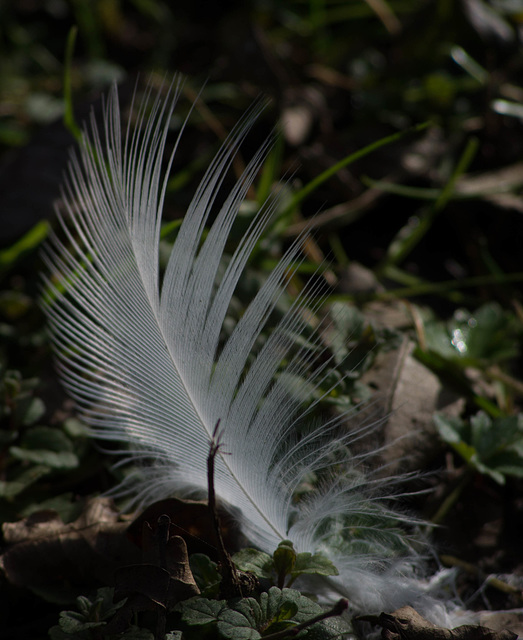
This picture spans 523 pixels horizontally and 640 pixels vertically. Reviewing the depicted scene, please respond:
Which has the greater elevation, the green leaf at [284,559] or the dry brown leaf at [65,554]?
the dry brown leaf at [65,554]

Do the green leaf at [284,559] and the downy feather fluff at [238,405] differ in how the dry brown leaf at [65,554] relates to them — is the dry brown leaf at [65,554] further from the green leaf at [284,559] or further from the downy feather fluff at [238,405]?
the green leaf at [284,559]

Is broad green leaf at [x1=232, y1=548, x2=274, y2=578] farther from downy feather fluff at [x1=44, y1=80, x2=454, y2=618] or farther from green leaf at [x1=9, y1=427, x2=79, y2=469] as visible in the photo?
green leaf at [x1=9, y1=427, x2=79, y2=469]

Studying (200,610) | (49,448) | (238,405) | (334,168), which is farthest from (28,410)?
(334,168)

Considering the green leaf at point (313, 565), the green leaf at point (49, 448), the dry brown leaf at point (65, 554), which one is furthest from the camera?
the green leaf at point (49, 448)

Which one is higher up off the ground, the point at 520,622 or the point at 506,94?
the point at 506,94

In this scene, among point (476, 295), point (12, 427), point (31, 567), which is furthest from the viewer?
point (476, 295)

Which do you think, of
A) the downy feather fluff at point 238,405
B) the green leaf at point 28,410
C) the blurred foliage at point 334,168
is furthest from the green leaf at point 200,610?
Result: the green leaf at point 28,410

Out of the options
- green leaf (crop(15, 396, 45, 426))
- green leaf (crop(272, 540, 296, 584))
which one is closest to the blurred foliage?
green leaf (crop(15, 396, 45, 426))

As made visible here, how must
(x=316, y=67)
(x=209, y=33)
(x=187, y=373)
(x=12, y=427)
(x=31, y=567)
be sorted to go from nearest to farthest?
1. (x=187, y=373)
2. (x=31, y=567)
3. (x=12, y=427)
4. (x=316, y=67)
5. (x=209, y=33)

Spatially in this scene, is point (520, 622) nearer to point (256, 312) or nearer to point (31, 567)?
point (256, 312)

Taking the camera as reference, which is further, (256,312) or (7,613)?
(7,613)

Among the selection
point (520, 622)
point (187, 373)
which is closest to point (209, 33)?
point (187, 373)
